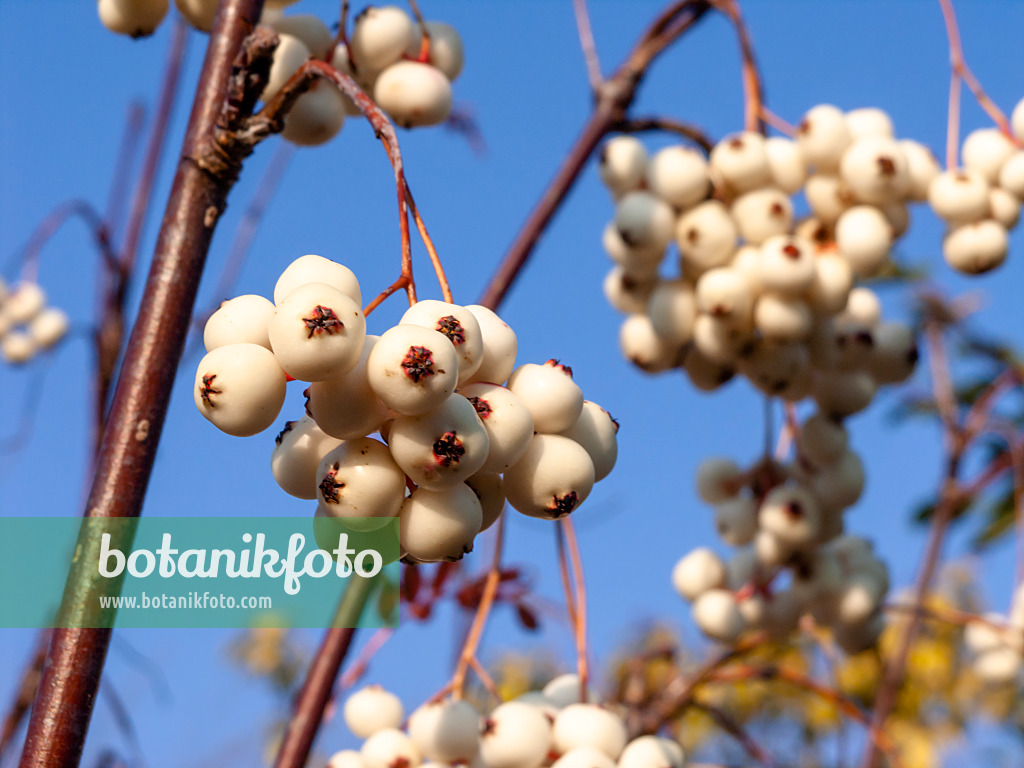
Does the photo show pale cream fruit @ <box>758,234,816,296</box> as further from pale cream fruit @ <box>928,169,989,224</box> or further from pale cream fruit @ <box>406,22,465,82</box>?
pale cream fruit @ <box>406,22,465,82</box>

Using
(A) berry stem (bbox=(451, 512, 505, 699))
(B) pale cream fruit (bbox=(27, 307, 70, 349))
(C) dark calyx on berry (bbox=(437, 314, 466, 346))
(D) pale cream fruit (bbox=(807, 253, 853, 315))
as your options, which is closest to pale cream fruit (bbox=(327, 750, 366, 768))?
(A) berry stem (bbox=(451, 512, 505, 699))

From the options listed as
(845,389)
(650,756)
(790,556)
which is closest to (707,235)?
(845,389)

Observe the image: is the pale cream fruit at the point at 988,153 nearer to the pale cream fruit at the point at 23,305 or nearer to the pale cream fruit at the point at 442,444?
the pale cream fruit at the point at 442,444

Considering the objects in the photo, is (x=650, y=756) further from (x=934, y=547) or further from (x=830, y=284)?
(x=934, y=547)

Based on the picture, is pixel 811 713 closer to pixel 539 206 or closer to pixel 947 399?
pixel 947 399

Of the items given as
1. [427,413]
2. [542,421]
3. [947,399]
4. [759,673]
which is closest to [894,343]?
[759,673]

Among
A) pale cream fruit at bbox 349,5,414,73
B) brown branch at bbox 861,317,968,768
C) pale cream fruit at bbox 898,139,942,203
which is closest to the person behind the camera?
pale cream fruit at bbox 349,5,414,73

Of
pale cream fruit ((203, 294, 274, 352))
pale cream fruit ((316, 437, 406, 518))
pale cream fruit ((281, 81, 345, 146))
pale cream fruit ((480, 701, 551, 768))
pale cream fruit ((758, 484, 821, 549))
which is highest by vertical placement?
pale cream fruit ((281, 81, 345, 146))
